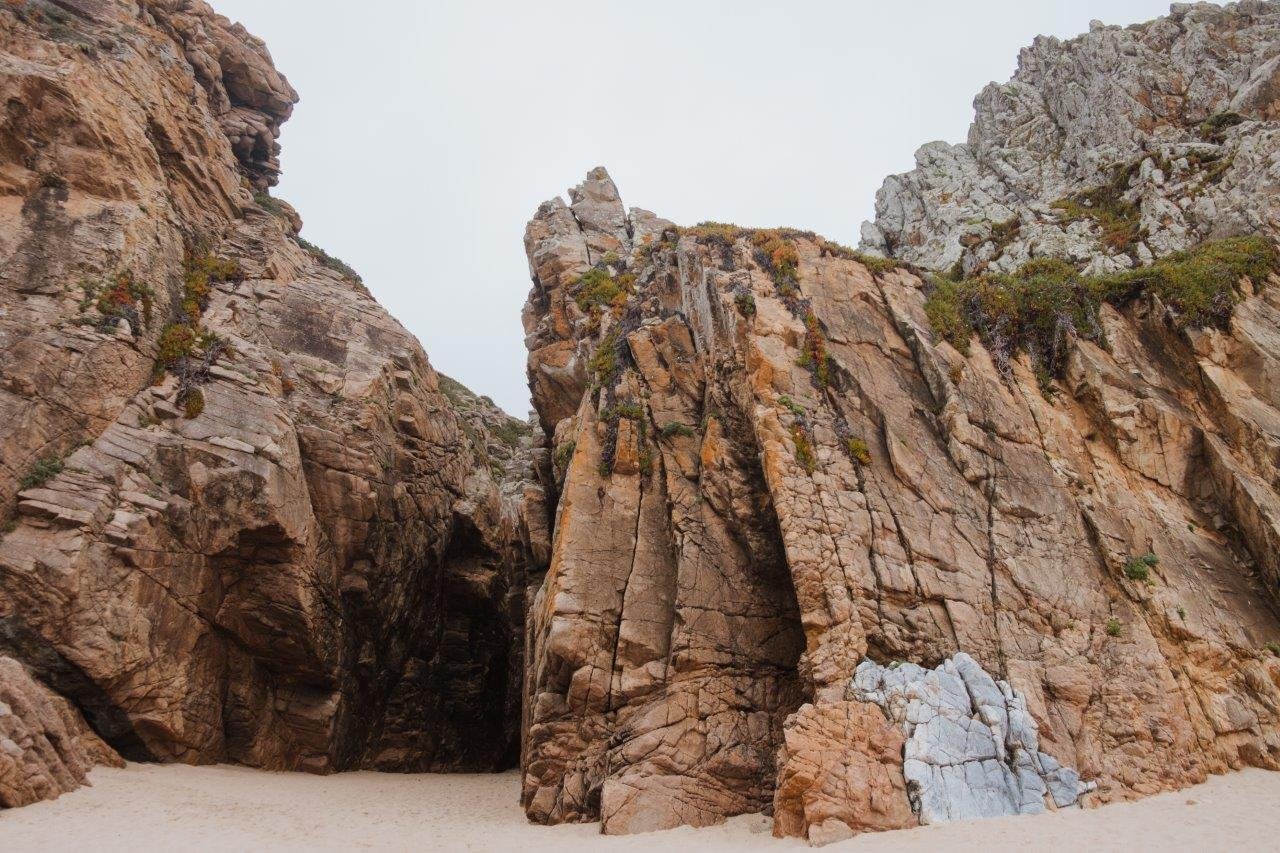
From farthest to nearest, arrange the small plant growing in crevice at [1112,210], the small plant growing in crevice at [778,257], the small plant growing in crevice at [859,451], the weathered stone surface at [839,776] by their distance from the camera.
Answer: the small plant growing in crevice at [1112,210], the small plant growing in crevice at [778,257], the small plant growing in crevice at [859,451], the weathered stone surface at [839,776]

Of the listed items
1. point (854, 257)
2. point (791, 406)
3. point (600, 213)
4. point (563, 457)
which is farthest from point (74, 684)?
point (600, 213)

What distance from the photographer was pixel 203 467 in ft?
72.8

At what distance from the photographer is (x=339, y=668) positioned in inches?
1032

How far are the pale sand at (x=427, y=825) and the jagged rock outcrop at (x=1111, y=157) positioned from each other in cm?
2154

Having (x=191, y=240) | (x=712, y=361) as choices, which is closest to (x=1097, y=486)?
(x=712, y=361)

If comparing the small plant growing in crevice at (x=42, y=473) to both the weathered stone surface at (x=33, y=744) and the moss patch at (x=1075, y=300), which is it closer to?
the weathered stone surface at (x=33, y=744)

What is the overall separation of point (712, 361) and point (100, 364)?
19063 mm

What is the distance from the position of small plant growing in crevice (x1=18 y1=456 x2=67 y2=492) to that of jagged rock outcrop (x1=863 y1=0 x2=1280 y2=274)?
114 feet

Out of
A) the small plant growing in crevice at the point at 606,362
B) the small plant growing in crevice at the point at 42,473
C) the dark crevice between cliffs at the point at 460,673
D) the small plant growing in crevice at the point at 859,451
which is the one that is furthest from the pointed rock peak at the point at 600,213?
the small plant growing in crevice at the point at 42,473

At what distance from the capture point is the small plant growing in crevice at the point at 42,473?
19344mm

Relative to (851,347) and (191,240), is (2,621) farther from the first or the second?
(851,347)

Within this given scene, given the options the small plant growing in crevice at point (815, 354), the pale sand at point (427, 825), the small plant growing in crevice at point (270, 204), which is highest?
the small plant growing in crevice at point (270, 204)

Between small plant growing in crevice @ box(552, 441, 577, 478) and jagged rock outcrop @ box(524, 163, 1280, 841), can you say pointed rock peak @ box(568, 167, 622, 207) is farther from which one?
small plant growing in crevice @ box(552, 441, 577, 478)

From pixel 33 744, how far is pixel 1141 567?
2697 centimetres
